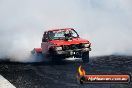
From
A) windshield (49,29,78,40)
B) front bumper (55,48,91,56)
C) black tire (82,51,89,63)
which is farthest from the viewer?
windshield (49,29,78,40)

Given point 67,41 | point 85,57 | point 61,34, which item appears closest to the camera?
point 85,57

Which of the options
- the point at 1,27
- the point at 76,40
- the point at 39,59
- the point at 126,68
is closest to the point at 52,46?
the point at 76,40

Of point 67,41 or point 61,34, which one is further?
point 61,34

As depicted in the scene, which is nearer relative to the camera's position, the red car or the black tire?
the red car

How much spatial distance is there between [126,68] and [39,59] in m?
6.99

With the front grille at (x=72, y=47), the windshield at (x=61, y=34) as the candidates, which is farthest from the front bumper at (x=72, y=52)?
the windshield at (x=61, y=34)

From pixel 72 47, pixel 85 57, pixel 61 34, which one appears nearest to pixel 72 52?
pixel 72 47

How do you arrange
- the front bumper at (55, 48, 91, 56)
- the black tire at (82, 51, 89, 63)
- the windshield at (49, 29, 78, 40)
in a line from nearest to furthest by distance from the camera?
1. the front bumper at (55, 48, 91, 56)
2. the black tire at (82, 51, 89, 63)
3. the windshield at (49, 29, 78, 40)

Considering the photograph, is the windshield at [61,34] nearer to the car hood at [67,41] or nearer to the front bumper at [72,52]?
the car hood at [67,41]

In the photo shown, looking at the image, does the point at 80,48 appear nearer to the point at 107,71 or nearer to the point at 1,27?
the point at 107,71

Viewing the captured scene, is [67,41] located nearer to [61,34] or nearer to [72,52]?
[72,52]

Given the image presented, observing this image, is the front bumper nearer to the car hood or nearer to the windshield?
the car hood

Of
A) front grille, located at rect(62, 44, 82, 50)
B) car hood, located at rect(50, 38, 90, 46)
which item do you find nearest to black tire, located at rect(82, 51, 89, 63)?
front grille, located at rect(62, 44, 82, 50)

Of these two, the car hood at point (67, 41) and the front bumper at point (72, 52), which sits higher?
the car hood at point (67, 41)
